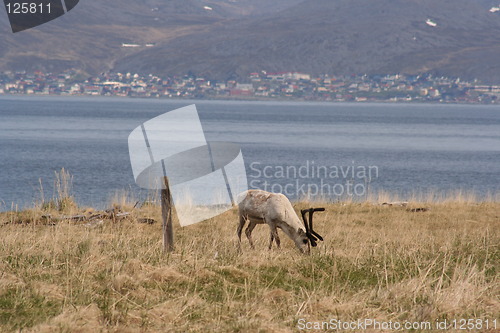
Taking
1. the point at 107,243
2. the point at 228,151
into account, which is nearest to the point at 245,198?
the point at 107,243

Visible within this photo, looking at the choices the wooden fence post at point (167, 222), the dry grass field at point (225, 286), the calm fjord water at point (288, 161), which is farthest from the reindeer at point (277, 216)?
the calm fjord water at point (288, 161)

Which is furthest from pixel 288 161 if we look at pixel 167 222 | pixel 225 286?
pixel 225 286

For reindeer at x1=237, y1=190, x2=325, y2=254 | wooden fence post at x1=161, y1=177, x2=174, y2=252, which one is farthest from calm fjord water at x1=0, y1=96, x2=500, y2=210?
wooden fence post at x1=161, y1=177, x2=174, y2=252

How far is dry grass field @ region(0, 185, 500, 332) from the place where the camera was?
26.2ft

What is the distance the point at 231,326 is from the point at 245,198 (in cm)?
633

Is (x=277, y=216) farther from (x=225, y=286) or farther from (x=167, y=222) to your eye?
(x=225, y=286)

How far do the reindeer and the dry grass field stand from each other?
0.47 meters

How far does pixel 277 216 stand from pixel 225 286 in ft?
13.6

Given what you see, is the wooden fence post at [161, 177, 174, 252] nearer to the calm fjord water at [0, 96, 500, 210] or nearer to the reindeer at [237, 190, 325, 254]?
the reindeer at [237, 190, 325, 254]

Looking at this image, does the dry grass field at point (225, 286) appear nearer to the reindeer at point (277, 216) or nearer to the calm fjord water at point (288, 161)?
the reindeer at point (277, 216)

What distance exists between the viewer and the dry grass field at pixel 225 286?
7984 mm

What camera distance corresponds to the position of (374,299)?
895cm

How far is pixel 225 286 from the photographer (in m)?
9.08

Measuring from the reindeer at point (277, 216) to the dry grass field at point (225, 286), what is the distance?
47 cm
